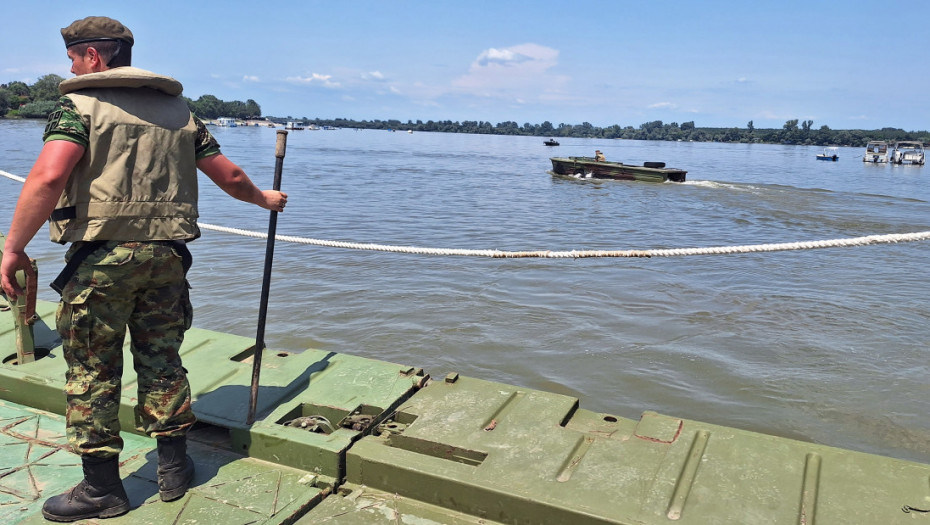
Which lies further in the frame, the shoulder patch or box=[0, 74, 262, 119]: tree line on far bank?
box=[0, 74, 262, 119]: tree line on far bank

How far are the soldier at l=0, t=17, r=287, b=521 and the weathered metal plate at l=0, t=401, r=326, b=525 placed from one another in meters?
0.11

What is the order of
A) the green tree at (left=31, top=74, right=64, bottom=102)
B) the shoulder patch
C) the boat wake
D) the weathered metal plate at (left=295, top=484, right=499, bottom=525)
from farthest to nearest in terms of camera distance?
the green tree at (left=31, top=74, right=64, bottom=102)
the boat wake
the weathered metal plate at (left=295, top=484, right=499, bottom=525)
the shoulder patch

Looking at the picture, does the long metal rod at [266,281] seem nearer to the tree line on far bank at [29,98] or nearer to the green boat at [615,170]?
the green boat at [615,170]

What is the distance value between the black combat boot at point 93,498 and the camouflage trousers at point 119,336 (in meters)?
0.06

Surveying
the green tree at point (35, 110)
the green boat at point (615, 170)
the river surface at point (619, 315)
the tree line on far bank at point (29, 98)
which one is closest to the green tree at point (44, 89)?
the tree line on far bank at point (29, 98)

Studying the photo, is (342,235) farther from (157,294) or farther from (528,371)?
(157,294)

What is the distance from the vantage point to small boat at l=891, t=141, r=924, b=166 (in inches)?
2562

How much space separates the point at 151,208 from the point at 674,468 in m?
2.28

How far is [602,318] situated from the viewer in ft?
27.5

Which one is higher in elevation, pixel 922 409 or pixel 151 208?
pixel 151 208

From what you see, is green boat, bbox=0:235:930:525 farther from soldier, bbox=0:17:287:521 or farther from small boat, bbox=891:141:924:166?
small boat, bbox=891:141:924:166

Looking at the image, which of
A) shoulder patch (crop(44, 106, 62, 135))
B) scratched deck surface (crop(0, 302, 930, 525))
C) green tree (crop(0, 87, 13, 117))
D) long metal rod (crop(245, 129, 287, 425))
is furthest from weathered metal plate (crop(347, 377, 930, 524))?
green tree (crop(0, 87, 13, 117))

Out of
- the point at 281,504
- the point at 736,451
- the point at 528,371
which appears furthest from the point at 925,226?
the point at 281,504

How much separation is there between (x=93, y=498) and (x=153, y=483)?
305mm
